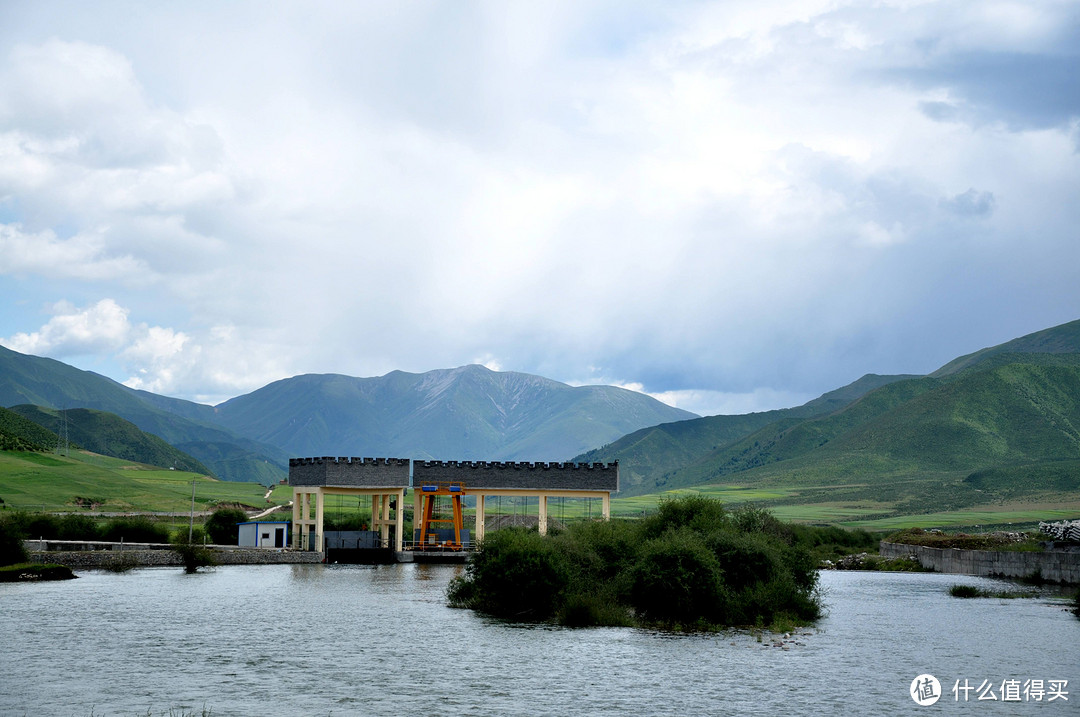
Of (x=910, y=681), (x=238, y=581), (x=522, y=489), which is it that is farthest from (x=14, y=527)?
(x=910, y=681)

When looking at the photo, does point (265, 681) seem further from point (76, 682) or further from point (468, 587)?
point (468, 587)

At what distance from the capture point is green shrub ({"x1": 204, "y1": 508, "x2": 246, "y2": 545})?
289 feet

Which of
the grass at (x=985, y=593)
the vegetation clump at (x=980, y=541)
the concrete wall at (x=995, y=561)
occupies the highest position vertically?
the vegetation clump at (x=980, y=541)

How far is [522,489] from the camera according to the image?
82.8 m

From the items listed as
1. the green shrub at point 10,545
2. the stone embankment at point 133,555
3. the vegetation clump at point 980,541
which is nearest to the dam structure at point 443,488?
the stone embankment at point 133,555

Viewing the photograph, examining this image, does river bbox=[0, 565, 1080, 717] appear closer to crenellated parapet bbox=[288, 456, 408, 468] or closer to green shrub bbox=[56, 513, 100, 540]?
crenellated parapet bbox=[288, 456, 408, 468]

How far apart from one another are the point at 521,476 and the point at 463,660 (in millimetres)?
52133

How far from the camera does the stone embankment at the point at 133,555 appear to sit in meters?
65.6

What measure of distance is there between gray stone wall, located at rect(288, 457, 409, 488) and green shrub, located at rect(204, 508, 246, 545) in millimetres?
12651

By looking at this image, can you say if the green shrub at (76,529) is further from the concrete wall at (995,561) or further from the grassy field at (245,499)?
the concrete wall at (995,561)

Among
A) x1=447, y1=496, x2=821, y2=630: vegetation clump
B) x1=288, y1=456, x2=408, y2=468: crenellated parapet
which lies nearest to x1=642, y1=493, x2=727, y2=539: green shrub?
x1=447, y1=496, x2=821, y2=630: vegetation clump

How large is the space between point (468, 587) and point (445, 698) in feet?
65.8

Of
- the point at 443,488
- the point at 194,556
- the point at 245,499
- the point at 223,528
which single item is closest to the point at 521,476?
the point at 443,488

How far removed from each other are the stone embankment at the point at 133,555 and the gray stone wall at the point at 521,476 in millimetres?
11718
